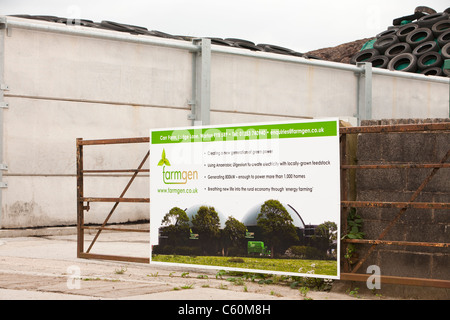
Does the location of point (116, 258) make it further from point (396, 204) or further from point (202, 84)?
point (202, 84)

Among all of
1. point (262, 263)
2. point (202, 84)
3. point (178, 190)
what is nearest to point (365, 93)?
point (202, 84)

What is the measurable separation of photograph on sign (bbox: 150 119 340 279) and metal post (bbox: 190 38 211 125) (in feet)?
26.3

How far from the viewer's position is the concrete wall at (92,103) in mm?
15008

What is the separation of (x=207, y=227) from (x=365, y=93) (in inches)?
500

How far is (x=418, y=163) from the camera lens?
305 inches

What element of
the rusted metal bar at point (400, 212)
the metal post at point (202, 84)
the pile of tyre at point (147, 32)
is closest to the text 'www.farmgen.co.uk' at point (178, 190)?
the rusted metal bar at point (400, 212)

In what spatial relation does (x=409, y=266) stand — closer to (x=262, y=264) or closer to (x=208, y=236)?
(x=262, y=264)

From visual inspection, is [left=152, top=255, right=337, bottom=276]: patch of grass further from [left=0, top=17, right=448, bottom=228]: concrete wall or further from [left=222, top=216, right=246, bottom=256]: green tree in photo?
[left=0, top=17, right=448, bottom=228]: concrete wall

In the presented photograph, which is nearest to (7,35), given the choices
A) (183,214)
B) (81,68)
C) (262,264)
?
(81,68)

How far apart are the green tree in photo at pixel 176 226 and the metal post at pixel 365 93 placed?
1234cm

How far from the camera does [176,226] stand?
920 cm

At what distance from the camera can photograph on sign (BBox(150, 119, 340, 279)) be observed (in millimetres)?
7906

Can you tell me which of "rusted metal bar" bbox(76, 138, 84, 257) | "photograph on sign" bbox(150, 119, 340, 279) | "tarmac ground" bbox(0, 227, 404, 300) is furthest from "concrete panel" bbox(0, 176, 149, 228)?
"photograph on sign" bbox(150, 119, 340, 279)
